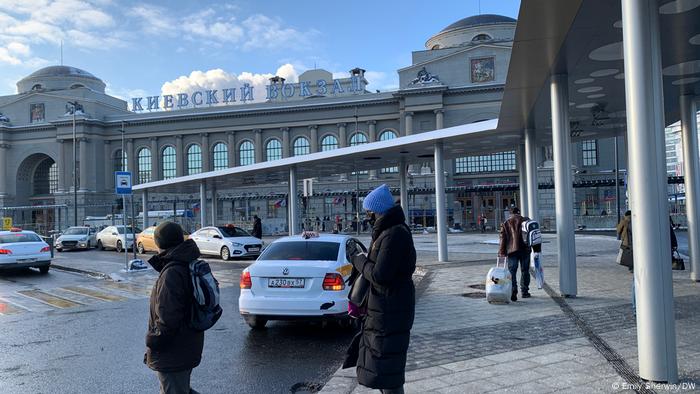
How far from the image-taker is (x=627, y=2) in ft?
18.2

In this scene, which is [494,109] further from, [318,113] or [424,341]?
[424,341]

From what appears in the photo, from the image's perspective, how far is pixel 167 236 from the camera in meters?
4.13

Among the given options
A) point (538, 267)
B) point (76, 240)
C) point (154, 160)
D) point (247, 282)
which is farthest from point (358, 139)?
point (247, 282)

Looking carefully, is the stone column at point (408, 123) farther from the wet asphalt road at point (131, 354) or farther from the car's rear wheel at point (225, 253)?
the wet asphalt road at point (131, 354)

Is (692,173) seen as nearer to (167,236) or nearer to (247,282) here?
(247,282)

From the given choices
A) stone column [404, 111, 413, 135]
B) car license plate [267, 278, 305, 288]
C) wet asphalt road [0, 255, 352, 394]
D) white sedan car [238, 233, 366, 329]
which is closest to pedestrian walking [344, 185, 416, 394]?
wet asphalt road [0, 255, 352, 394]

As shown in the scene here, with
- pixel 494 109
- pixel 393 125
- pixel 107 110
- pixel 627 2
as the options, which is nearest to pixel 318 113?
pixel 393 125

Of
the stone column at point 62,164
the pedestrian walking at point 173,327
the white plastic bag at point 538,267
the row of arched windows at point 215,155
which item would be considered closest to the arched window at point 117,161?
the row of arched windows at point 215,155

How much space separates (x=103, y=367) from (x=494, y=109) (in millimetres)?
60575

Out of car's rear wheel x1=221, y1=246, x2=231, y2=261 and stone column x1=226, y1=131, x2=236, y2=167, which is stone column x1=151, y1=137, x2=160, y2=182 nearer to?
stone column x1=226, y1=131, x2=236, y2=167

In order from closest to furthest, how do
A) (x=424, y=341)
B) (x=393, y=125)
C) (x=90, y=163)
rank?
(x=424, y=341)
(x=393, y=125)
(x=90, y=163)

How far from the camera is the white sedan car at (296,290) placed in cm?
831

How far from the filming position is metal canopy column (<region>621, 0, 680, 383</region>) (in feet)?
17.7

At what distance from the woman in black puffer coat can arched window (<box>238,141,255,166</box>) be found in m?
72.3
